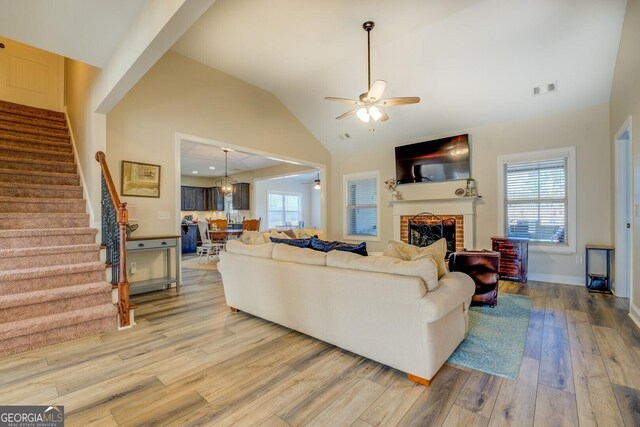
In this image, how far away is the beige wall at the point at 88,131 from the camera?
3455 mm

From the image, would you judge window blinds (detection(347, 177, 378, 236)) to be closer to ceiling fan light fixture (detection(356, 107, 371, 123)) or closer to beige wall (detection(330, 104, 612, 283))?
beige wall (detection(330, 104, 612, 283))

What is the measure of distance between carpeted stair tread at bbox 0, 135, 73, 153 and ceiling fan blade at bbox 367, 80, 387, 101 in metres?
4.54

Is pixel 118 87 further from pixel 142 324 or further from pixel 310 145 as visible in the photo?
pixel 310 145

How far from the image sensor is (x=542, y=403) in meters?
1.70

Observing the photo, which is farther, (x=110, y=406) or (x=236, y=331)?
(x=236, y=331)

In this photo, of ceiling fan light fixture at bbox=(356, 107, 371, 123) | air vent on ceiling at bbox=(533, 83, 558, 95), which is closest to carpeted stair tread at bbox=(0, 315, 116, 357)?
ceiling fan light fixture at bbox=(356, 107, 371, 123)

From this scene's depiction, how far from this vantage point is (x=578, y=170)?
448cm

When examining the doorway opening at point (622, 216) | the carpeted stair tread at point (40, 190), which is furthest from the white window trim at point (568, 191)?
the carpeted stair tread at point (40, 190)

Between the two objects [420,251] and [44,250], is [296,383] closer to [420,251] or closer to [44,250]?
[420,251]

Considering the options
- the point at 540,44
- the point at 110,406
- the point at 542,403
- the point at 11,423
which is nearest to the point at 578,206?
the point at 540,44

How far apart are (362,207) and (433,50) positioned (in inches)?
149

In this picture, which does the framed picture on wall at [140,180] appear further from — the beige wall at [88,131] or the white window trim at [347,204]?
the white window trim at [347,204]

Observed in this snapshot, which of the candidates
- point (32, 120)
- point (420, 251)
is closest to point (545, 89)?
point (420, 251)

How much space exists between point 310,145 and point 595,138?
5.15 meters
